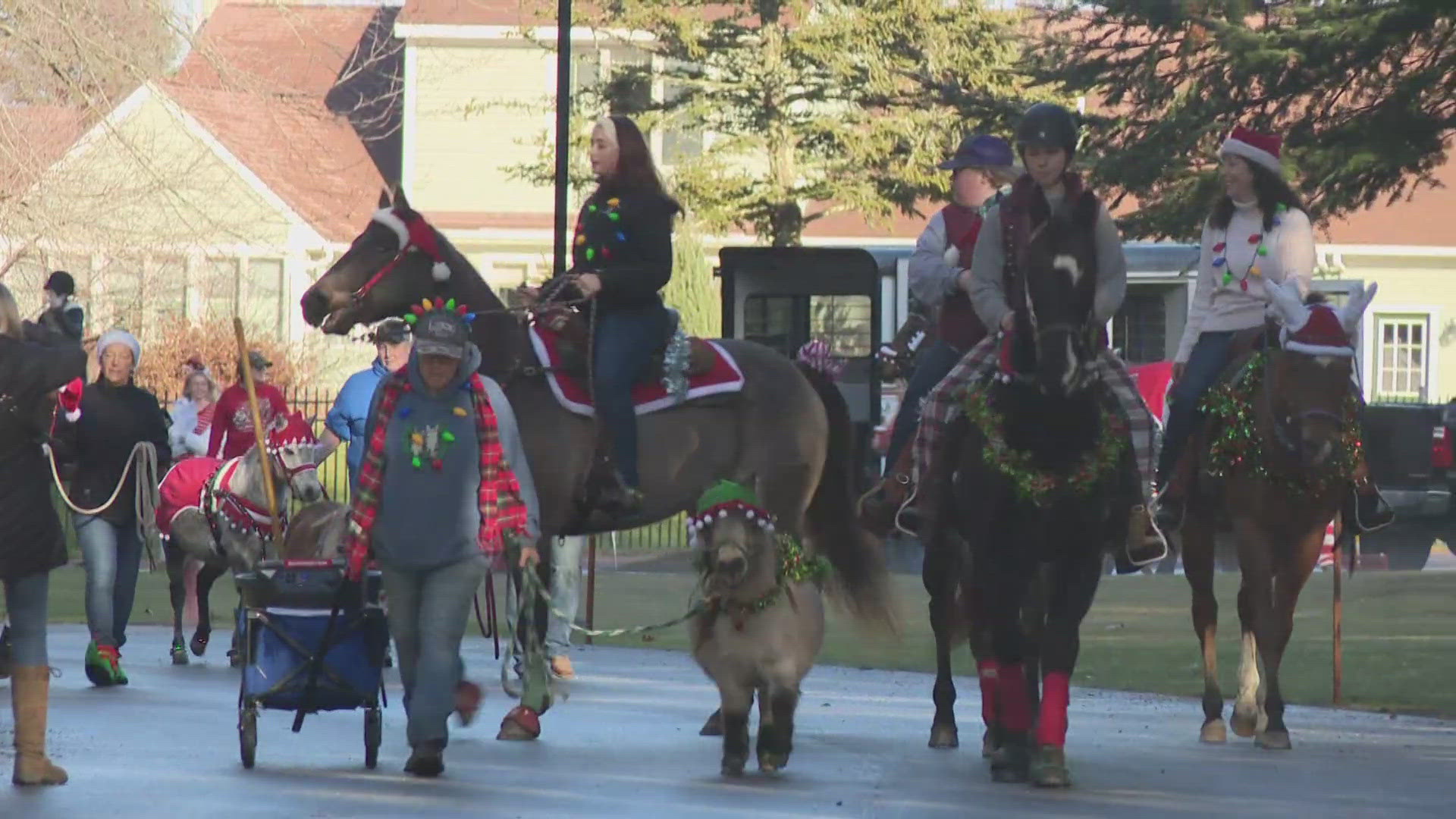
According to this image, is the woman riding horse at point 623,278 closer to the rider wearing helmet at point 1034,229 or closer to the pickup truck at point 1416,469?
the rider wearing helmet at point 1034,229

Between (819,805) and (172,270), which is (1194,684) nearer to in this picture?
(819,805)

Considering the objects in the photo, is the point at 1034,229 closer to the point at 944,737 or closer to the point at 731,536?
the point at 731,536

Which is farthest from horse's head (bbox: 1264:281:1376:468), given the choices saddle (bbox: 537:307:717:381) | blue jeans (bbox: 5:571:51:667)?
blue jeans (bbox: 5:571:51:667)

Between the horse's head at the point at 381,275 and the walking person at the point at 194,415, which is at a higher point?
the horse's head at the point at 381,275

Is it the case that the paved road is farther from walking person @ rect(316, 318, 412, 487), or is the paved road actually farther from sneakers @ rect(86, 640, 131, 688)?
walking person @ rect(316, 318, 412, 487)

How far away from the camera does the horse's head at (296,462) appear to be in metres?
16.2

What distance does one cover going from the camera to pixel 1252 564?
12.2 metres

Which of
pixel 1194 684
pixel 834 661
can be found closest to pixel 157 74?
pixel 834 661

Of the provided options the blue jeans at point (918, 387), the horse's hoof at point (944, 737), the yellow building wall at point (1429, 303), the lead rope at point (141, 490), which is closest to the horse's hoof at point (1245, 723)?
the horse's hoof at point (944, 737)

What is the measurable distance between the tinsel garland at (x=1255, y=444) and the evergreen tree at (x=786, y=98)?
91.4 ft

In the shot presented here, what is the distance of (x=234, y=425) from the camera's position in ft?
57.8

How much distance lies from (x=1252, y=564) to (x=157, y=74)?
464 inches

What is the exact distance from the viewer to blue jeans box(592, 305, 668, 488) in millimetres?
12062

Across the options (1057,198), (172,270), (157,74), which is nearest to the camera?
(1057,198)
